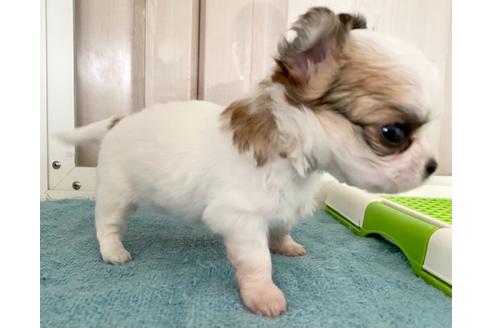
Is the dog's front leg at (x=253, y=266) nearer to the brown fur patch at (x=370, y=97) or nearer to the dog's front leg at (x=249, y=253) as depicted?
the dog's front leg at (x=249, y=253)

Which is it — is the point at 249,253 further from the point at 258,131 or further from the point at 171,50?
the point at 171,50

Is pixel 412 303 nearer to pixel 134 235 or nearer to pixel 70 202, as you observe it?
pixel 134 235

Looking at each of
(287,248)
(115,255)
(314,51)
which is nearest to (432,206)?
(287,248)

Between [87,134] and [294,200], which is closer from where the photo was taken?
[294,200]

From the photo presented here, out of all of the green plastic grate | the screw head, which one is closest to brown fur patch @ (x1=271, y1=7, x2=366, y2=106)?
the green plastic grate

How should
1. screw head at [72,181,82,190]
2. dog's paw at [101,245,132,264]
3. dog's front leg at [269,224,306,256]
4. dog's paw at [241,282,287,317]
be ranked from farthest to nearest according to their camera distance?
screw head at [72,181,82,190]
dog's front leg at [269,224,306,256]
dog's paw at [101,245,132,264]
dog's paw at [241,282,287,317]

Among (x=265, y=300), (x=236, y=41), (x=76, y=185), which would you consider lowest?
(x=76, y=185)

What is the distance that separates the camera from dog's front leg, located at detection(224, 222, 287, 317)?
126 centimetres

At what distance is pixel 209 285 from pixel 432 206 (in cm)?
123

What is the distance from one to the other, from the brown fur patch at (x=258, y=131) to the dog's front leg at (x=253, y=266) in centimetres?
22

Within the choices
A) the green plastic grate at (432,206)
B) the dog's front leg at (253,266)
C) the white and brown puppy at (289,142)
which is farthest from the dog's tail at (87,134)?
the green plastic grate at (432,206)

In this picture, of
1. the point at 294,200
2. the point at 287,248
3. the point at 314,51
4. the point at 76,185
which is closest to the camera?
the point at 314,51

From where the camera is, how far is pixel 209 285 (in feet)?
4.71

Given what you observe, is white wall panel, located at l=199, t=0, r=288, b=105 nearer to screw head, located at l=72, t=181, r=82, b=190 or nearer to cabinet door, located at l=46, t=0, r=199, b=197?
cabinet door, located at l=46, t=0, r=199, b=197
